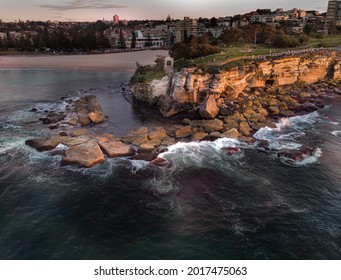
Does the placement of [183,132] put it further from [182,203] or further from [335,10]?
[335,10]

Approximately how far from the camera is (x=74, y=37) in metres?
170

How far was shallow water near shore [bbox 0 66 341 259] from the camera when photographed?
2298 cm

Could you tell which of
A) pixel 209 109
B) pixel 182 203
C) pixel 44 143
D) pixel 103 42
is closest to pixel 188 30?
pixel 103 42

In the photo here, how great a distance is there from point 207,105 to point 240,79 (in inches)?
595

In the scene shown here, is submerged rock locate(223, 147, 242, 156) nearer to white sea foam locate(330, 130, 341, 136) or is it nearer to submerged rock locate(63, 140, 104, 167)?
submerged rock locate(63, 140, 104, 167)

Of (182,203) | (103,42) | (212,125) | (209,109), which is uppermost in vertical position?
(103,42)

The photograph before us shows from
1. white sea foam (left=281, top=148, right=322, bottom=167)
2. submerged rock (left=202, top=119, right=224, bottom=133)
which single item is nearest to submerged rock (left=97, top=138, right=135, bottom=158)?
submerged rock (left=202, top=119, right=224, bottom=133)

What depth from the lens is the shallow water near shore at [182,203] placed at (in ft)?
75.4

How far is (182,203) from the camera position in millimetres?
28453

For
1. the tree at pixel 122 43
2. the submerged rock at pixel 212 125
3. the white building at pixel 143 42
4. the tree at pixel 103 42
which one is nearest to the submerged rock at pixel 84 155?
the submerged rock at pixel 212 125

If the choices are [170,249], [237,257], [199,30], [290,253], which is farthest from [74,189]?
[199,30]

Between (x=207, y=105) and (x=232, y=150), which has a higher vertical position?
(x=207, y=105)

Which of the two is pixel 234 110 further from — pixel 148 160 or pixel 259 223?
pixel 259 223

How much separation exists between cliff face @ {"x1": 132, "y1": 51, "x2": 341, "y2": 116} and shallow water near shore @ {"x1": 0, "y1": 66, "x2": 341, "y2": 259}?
16.5m
